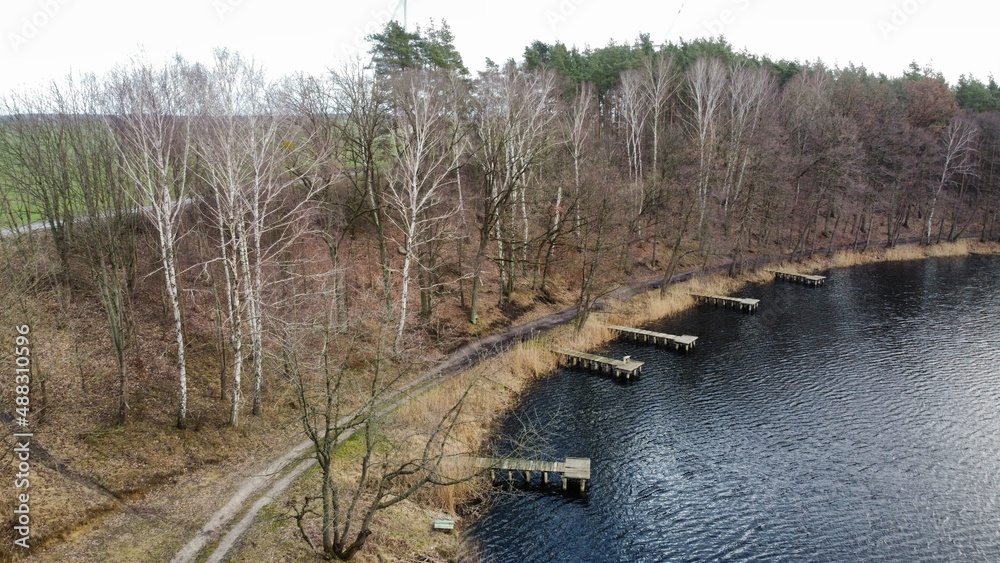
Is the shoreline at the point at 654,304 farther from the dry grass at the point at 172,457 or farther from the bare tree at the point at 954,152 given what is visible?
the bare tree at the point at 954,152

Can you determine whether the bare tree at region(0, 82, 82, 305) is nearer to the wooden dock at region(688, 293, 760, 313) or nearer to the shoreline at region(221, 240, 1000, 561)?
the shoreline at region(221, 240, 1000, 561)

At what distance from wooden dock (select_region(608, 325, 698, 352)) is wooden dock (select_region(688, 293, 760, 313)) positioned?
8951 millimetres

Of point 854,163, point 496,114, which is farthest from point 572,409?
point 854,163

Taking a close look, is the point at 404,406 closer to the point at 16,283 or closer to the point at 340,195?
the point at 16,283

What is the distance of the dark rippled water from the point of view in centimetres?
1717

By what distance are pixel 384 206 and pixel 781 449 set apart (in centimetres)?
2484

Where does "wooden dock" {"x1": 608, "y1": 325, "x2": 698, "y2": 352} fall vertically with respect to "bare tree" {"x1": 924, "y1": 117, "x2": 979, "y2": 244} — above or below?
below

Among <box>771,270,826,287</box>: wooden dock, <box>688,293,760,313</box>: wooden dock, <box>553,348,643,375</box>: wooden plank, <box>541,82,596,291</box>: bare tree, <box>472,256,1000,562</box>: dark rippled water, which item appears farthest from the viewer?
<box>771,270,826,287</box>: wooden dock

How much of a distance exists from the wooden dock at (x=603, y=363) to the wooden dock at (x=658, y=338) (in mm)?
3930

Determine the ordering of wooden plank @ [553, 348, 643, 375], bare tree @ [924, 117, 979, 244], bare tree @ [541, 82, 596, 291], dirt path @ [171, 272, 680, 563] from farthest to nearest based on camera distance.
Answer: bare tree @ [924, 117, 979, 244] < bare tree @ [541, 82, 596, 291] < wooden plank @ [553, 348, 643, 375] < dirt path @ [171, 272, 680, 563]

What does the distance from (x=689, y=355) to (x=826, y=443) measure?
1171 cm

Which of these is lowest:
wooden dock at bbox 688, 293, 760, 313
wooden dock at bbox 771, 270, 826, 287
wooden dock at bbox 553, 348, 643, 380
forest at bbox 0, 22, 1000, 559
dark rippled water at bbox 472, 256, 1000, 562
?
dark rippled water at bbox 472, 256, 1000, 562

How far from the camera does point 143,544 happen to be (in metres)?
13.9

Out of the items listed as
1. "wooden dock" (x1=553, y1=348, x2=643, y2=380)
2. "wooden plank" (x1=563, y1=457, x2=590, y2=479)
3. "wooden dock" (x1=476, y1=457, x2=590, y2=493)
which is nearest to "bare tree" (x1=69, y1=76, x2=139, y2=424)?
"wooden dock" (x1=476, y1=457, x2=590, y2=493)
